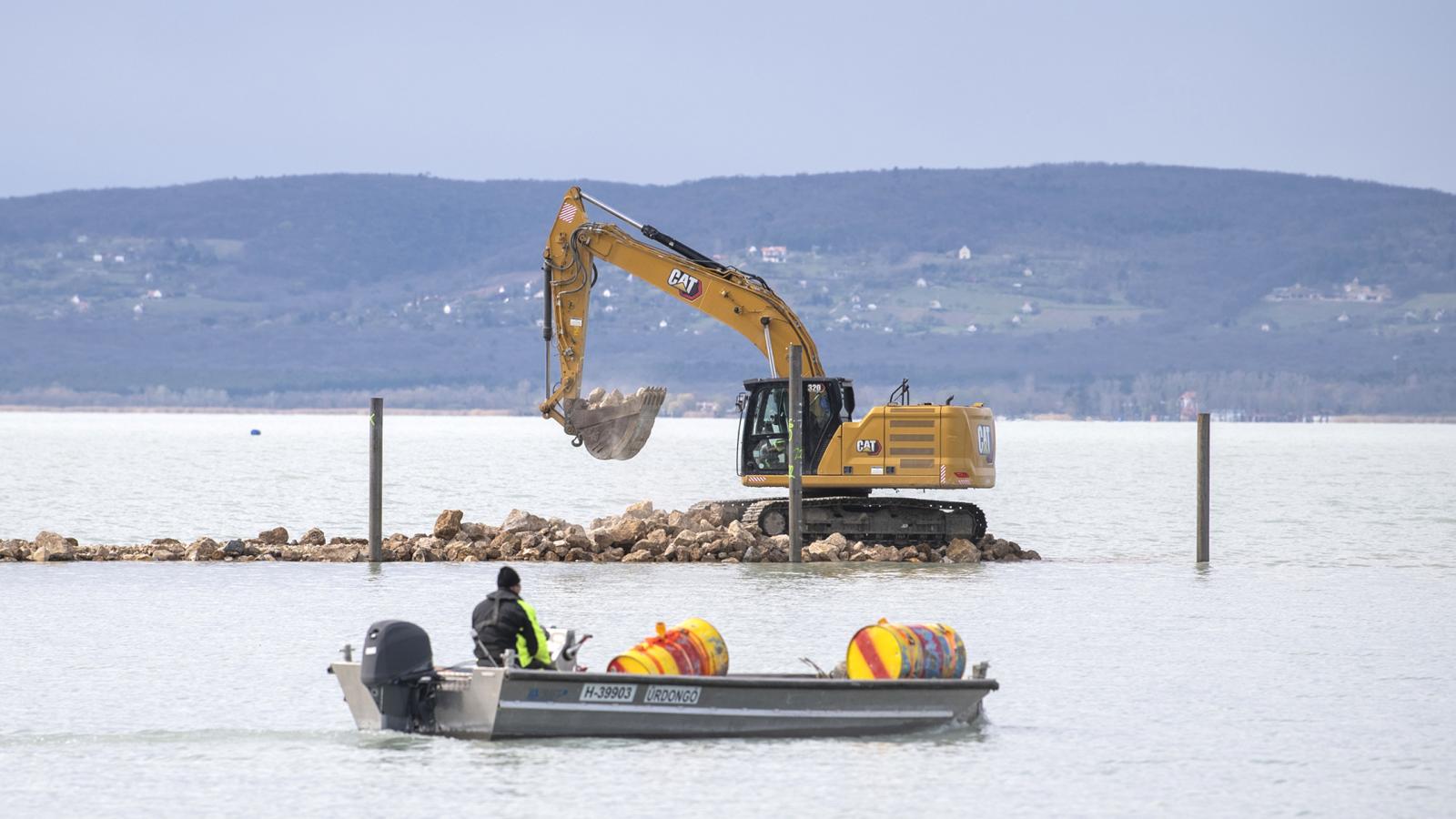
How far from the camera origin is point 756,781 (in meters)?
15.9

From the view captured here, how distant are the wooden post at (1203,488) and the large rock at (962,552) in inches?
140

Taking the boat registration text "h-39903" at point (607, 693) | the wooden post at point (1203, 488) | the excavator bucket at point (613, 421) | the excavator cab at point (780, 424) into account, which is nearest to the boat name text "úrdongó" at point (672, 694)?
the boat registration text "h-39903" at point (607, 693)

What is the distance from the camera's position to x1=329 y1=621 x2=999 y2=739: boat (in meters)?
16.5

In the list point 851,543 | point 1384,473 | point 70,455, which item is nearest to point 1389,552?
point 851,543

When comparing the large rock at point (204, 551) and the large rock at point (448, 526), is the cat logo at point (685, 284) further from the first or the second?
the large rock at point (204, 551)

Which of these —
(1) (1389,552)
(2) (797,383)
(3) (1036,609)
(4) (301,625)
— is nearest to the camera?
(4) (301,625)

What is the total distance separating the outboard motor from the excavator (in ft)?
49.5

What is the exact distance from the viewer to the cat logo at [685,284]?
33.8 m

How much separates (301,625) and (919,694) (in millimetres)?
9676

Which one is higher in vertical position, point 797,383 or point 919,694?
point 797,383

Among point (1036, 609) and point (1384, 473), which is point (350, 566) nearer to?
point (1036, 609)

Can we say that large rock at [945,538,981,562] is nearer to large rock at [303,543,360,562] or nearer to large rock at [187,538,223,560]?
large rock at [303,543,360,562]

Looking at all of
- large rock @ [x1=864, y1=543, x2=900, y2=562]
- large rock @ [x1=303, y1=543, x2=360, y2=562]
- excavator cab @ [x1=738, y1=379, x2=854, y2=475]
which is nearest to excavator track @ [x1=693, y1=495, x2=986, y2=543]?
large rock @ [x1=864, y1=543, x2=900, y2=562]

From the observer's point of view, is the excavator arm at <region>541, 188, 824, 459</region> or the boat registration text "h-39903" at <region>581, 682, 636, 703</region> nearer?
the boat registration text "h-39903" at <region>581, 682, 636, 703</region>
